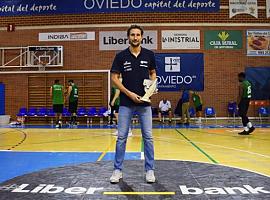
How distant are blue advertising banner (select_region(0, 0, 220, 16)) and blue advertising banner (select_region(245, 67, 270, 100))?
3963 mm

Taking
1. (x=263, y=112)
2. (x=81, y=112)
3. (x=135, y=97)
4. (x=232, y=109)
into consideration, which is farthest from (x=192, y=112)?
(x=135, y=97)

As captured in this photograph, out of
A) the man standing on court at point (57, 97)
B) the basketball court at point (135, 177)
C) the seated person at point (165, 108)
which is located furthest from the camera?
the seated person at point (165, 108)

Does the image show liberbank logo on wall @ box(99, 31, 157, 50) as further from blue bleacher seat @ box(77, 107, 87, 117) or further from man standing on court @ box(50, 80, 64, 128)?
man standing on court @ box(50, 80, 64, 128)

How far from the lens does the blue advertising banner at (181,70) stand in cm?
1619

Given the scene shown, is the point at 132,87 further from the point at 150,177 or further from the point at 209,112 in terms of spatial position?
the point at 209,112

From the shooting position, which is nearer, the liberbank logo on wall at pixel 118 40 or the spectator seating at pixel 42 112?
the spectator seating at pixel 42 112

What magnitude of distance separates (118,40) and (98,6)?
7.38 ft

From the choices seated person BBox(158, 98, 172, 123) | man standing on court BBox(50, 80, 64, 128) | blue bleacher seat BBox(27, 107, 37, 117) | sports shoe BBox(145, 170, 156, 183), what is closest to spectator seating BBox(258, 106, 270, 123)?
seated person BBox(158, 98, 172, 123)

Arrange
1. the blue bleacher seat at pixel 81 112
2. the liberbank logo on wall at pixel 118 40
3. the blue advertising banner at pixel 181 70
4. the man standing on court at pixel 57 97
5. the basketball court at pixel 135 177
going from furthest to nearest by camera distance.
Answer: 1. the liberbank logo on wall at pixel 118 40
2. the blue advertising banner at pixel 181 70
3. the blue bleacher seat at pixel 81 112
4. the man standing on court at pixel 57 97
5. the basketball court at pixel 135 177

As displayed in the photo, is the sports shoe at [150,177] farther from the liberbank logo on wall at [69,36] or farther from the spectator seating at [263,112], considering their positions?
the liberbank logo on wall at [69,36]

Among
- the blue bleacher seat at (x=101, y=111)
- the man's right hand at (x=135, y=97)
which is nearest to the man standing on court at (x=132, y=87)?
the man's right hand at (x=135, y=97)

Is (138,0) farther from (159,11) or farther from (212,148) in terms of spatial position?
(212,148)

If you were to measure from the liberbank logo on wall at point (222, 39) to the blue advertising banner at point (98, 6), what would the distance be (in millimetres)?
1338

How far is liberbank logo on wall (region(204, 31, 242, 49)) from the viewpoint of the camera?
1627 centimetres
